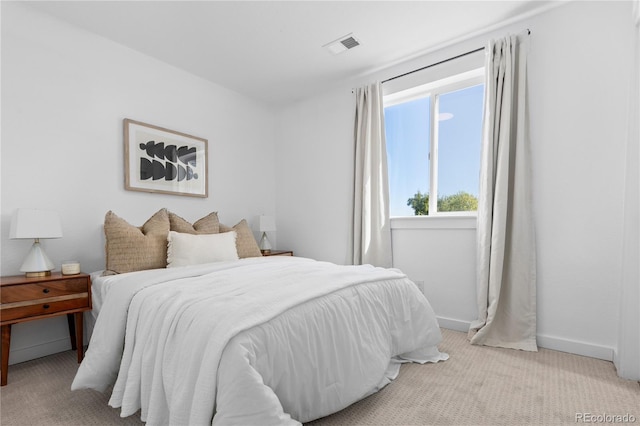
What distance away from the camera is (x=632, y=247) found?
1.96m

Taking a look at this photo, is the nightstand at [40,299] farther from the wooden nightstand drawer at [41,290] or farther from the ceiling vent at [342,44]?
the ceiling vent at [342,44]

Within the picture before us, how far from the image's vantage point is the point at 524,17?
2551 mm

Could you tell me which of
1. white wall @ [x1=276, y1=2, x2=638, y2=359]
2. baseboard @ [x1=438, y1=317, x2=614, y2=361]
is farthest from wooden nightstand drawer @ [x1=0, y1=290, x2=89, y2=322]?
baseboard @ [x1=438, y1=317, x2=614, y2=361]

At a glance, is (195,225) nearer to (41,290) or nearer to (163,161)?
Answer: (163,161)

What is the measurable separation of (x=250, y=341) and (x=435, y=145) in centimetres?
269

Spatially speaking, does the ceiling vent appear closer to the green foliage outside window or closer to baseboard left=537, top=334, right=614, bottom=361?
the green foliage outside window

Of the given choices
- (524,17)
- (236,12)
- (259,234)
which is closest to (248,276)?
(236,12)

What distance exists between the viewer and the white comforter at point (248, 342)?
3.93 feet

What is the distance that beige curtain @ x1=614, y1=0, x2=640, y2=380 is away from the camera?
76.4 inches

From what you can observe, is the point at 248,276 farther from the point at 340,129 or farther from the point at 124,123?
the point at 340,129

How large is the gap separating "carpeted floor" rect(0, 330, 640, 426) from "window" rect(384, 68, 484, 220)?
4.64 feet

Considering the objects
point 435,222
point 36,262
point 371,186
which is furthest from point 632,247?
point 36,262

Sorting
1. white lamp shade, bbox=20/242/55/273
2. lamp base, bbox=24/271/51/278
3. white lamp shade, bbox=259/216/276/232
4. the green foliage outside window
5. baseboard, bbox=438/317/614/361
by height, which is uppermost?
the green foliage outside window

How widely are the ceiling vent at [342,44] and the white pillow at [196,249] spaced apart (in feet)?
6.47
